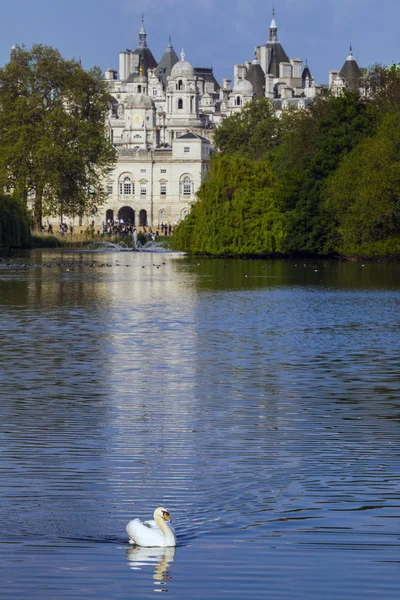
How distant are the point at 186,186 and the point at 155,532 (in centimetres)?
15429

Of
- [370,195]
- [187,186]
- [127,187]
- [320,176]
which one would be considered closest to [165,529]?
[370,195]

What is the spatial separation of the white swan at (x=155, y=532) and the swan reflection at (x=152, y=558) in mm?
47

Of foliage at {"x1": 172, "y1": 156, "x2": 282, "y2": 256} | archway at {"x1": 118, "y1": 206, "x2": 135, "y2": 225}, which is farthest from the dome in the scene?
foliage at {"x1": 172, "y1": 156, "x2": 282, "y2": 256}

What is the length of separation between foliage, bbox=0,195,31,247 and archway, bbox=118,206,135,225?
320ft

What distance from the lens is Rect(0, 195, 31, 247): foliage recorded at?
63719 millimetres

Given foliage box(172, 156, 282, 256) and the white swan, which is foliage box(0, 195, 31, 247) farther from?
the white swan

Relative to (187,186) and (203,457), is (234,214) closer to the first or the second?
(203,457)

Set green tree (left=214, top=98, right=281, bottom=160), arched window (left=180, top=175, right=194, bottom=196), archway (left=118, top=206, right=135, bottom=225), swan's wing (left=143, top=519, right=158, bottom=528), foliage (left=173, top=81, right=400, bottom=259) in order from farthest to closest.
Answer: archway (left=118, top=206, right=135, bottom=225) < arched window (left=180, top=175, right=194, bottom=196) < green tree (left=214, top=98, right=281, bottom=160) < foliage (left=173, top=81, right=400, bottom=259) < swan's wing (left=143, top=519, right=158, bottom=528)

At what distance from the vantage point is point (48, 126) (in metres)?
79.5

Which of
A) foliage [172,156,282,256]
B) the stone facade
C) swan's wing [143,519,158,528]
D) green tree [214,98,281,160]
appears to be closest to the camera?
swan's wing [143,519,158,528]

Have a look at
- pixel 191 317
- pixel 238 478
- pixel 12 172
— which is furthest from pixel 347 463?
pixel 12 172

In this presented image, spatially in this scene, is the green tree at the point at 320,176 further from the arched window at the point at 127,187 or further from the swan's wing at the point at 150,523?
the arched window at the point at 127,187

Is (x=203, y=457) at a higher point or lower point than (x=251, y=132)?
lower

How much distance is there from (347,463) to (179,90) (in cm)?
18543
